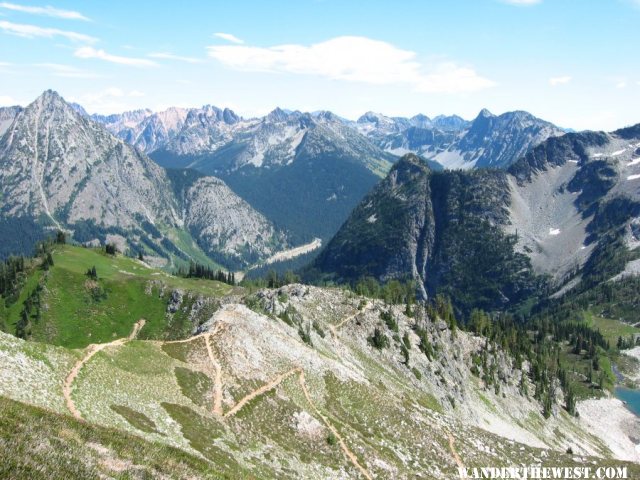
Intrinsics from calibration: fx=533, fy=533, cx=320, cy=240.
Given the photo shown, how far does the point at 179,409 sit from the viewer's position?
67812 mm

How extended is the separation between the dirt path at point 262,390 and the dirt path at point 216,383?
1.70m

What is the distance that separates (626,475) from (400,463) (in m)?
58.1

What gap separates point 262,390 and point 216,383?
23.8ft

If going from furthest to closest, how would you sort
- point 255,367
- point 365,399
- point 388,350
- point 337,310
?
point 337,310
point 388,350
point 365,399
point 255,367

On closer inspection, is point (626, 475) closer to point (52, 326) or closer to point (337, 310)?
point (337, 310)

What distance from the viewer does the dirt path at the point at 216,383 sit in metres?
73.1

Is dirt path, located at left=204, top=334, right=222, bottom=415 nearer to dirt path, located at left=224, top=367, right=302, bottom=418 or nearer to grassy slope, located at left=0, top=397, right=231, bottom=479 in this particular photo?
dirt path, located at left=224, top=367, right=302, bottom=418

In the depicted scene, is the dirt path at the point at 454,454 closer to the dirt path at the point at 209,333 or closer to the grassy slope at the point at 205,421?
the grassy slope at the point at 205,421

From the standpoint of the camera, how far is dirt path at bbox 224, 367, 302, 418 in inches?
2902

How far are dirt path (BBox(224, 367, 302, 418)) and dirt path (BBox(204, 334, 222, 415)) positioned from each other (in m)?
1.70

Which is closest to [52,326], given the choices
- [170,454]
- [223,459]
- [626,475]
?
[223,459]

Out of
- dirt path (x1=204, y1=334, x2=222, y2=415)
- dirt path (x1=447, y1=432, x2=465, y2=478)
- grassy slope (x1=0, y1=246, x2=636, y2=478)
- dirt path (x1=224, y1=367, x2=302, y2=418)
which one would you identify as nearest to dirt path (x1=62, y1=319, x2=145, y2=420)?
grassy slope (x1=0, y1=246, x2=636, y2=478)

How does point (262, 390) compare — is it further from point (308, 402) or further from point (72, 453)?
point (72, 453)

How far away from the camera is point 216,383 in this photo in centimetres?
7850
